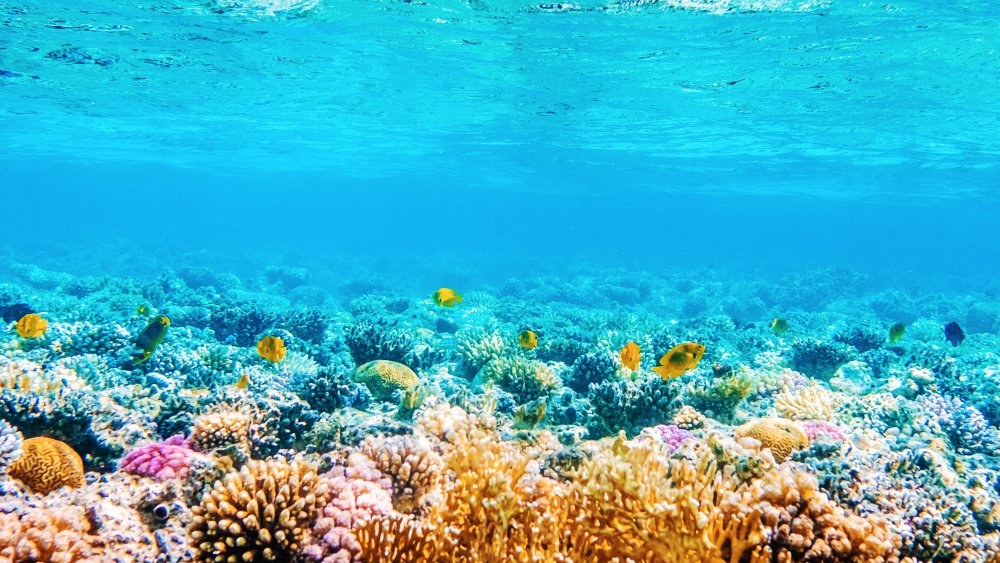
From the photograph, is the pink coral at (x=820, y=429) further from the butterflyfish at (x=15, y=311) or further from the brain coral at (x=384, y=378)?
the butterflyfish at (x=15, y=311)

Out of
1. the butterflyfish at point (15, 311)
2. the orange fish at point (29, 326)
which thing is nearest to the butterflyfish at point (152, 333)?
the orange fish at point (29, 326)

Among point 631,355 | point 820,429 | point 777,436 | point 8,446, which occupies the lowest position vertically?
point 820,429

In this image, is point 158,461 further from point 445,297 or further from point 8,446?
point 445,297

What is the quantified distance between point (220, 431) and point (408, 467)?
8.20 ft

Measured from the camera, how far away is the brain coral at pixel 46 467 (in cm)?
461

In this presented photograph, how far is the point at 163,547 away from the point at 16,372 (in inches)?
166

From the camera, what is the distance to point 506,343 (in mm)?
11133

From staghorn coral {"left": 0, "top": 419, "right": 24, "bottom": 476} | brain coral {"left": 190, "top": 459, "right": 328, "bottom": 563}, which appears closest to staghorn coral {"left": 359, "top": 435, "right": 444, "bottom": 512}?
brain coral {"left": 190, "top": 459, "right": 328, "bottom": 563}

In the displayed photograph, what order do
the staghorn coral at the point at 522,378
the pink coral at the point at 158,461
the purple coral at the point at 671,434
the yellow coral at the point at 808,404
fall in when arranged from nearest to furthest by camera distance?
1. the pink coral at the point at 158,461
2. the purple coral at the point at 671,434
3. the yellow coral at the point at 808,404
4. the staghorn coral at the point at 522,378

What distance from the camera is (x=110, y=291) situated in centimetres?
2025

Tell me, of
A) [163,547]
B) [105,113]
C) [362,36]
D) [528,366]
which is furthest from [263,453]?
[105,113]

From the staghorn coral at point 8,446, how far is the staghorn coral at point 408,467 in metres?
2.98

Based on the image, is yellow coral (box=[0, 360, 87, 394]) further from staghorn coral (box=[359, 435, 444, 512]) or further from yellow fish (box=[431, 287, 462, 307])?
yellow fish (box=[431, 287, 462, 307])

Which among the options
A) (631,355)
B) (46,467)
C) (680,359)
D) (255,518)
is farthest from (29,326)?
(680,359)
